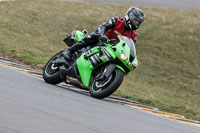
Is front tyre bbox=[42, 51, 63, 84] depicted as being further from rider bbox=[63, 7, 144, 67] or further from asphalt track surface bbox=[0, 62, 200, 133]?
asphalt track surface bbox=[0, 62, 200, 133]

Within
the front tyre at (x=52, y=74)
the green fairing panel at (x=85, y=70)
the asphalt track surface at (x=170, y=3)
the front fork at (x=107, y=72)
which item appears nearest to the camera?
the front fork at (x=107, y=72)

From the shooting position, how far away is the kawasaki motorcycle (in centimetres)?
768

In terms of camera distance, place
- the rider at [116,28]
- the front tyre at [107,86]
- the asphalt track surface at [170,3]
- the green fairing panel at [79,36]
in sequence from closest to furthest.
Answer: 1. the front tyre at [107,86]
2. the rider at [116,28]
3. the green fairing panel at [79,36]
4. the asphalt track surface at [170,3]

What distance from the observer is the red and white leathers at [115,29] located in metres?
8.24

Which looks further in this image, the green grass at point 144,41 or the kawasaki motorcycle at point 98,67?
the green grass at point 144,41

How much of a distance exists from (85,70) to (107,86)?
65cm

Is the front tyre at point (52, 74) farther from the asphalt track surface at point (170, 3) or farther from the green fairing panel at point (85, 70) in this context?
the asphalt track surface at point (170, 3)

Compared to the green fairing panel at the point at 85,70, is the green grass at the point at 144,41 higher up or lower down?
lower down

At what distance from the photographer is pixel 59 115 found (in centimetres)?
517

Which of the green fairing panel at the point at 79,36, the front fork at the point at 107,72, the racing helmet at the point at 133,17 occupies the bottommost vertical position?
the front fork at the point at 107,72

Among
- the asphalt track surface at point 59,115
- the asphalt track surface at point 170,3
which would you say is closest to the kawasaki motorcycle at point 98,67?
the asphalt track surface at point 59,115

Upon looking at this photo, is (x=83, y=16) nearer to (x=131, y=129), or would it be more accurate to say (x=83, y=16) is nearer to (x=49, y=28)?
(x=49, y=28)

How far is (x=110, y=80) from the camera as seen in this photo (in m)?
7.73

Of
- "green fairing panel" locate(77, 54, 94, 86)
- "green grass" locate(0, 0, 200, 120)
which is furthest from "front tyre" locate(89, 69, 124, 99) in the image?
"green grass" locate(0, 0, 200, 120)
